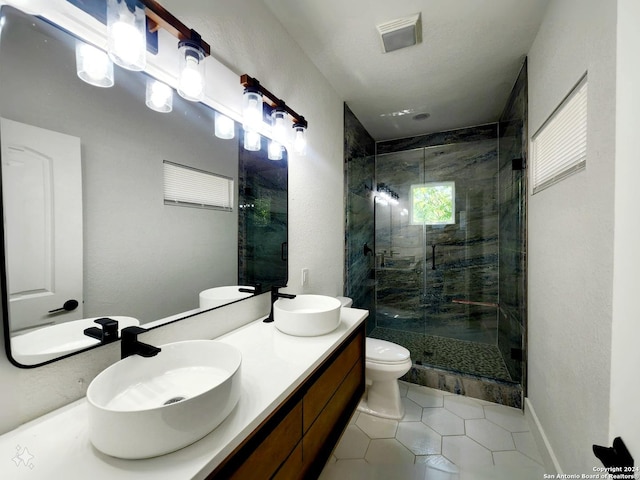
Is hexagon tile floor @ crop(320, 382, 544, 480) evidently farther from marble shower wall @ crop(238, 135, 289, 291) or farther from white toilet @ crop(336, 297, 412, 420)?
marble shower wall @ crop(238, 135, 289, 291)

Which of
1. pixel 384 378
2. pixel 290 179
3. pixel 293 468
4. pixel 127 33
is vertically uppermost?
pixel 127 33

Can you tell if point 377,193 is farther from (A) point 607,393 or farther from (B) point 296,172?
(A) point 607,393

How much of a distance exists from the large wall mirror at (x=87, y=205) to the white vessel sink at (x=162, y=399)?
Answer: 0.16m

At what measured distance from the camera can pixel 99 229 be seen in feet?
2.54

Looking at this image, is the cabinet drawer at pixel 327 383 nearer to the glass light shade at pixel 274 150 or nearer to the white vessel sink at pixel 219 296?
the white vessel sink at pixel 219 296

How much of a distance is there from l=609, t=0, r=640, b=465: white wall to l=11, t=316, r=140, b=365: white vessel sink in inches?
49.5

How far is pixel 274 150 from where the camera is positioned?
149cm

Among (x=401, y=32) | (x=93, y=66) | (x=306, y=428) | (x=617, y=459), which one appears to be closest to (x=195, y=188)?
→ (x=93, y=66)

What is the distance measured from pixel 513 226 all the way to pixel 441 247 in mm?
984

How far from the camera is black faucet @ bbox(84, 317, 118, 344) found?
2.38ft

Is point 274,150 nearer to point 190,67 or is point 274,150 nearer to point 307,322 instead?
point 190,67

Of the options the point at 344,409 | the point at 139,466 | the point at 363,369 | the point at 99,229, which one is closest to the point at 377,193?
the point at 363,369

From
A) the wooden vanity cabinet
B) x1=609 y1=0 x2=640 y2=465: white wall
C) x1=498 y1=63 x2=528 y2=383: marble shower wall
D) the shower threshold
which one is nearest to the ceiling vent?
x1=498 y1=63 x2=528 y2=383: marble shower wall

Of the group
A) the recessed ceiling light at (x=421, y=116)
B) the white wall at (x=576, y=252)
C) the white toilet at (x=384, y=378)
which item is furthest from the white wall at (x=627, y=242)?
the recessed ceiling light at (x=421, y=116)
